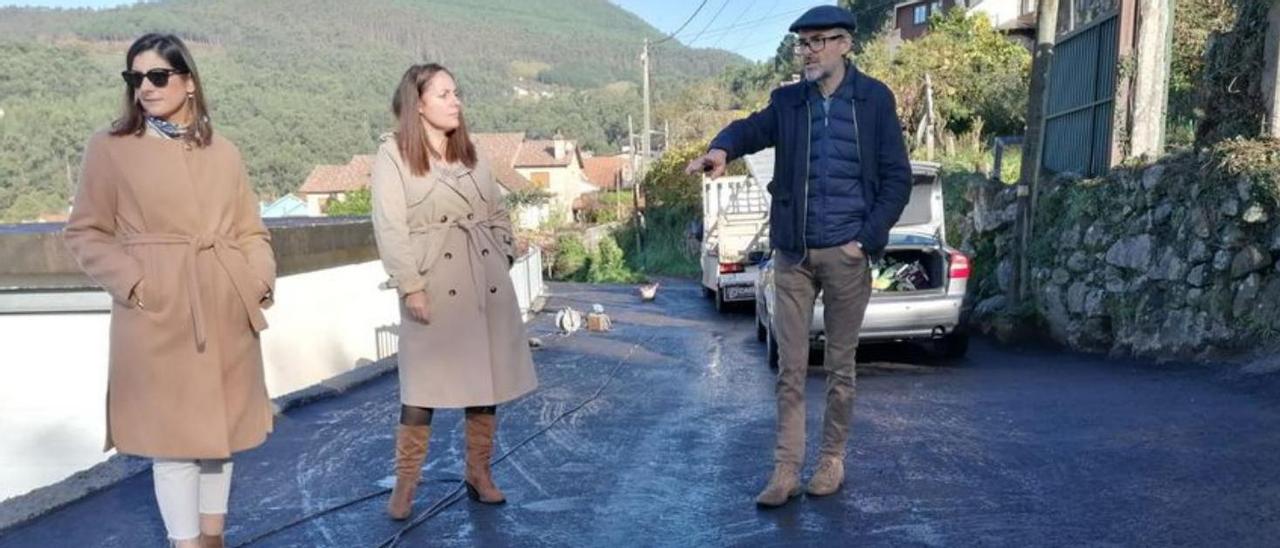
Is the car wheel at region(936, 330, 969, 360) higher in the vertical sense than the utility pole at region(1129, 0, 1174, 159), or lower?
lower

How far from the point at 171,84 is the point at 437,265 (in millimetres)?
1326

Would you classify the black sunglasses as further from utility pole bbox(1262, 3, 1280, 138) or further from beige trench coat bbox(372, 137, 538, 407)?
utility pole bbox(1262, 3, 1280, 138)

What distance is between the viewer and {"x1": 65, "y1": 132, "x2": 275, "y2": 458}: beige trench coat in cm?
332

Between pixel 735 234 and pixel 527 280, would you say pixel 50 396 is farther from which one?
pixel 735 234

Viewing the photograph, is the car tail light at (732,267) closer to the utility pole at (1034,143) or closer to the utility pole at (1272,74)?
the utility pole at (1034,143)

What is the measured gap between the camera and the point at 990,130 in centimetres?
2577

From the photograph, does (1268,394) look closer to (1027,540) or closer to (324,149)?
(1027,540)

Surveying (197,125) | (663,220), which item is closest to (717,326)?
(197,125)

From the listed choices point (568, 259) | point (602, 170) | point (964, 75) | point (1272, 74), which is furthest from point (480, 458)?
point (602, 170)

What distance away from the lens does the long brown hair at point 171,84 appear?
133 inches

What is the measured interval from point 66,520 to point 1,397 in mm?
5441

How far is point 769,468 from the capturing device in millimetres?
5371

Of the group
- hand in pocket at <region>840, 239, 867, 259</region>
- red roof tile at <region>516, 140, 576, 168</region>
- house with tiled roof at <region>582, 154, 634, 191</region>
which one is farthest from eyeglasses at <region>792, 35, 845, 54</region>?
house with tiled roof at <region>582, 154, 634, 191</region>

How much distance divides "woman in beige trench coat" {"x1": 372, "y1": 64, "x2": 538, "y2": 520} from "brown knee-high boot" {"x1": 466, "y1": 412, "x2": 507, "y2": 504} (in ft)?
0.41
